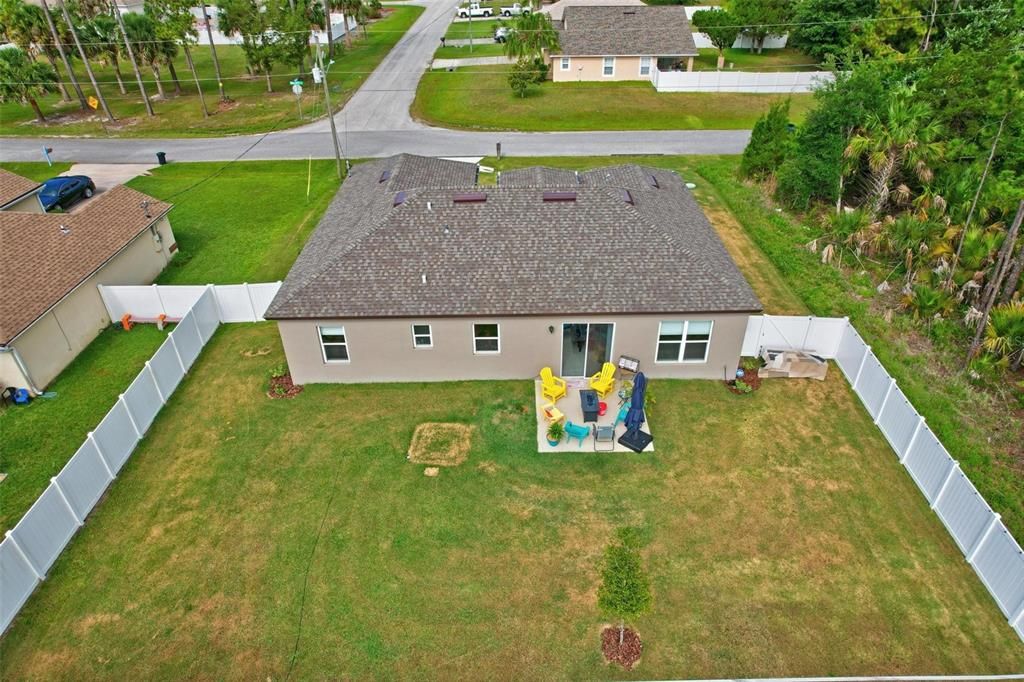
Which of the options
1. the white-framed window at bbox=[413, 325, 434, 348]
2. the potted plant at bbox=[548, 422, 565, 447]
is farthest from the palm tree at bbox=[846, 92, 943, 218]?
the white-framed window at bbox=[413, 325, 434, 348]

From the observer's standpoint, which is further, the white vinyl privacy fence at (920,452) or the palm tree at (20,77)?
the palm tree at (20,77)

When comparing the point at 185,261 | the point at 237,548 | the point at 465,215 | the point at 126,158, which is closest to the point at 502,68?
the point at 126,158

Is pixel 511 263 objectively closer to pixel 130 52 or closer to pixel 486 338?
pixel 486 338

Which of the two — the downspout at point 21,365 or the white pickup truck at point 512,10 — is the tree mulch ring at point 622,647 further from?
the white pickup truck at point 512,10

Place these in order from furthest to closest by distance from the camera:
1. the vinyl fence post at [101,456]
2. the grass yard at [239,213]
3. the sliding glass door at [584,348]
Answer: the grass yard at [239,213]
the sliding glass door at [584,348]
the vinyl fence post at [101,456]

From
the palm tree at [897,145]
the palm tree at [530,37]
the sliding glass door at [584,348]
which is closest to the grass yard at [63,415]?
the sliding glass door at [584,348]

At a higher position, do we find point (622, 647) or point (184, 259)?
point (184, 259)

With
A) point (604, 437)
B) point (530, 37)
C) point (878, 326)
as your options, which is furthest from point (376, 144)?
point (878, 326)

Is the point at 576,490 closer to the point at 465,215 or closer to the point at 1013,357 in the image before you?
the point at 465,215
